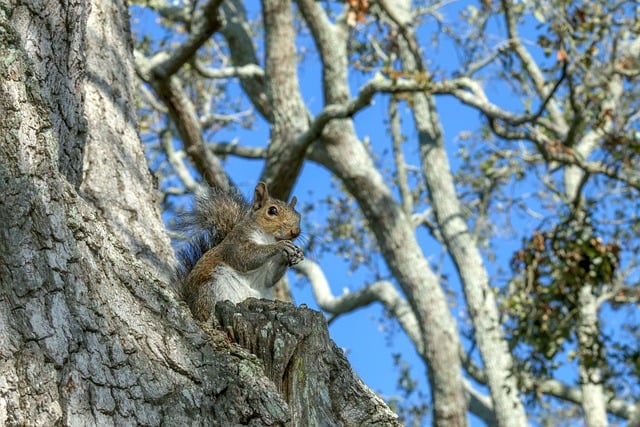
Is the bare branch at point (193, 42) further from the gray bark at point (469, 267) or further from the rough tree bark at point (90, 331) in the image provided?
the rough tree bark at point (90, 331)

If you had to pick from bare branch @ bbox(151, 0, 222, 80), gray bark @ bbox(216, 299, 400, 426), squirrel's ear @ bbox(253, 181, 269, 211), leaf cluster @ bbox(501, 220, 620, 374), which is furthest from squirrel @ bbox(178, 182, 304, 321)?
leaf cluster @ bbox(501, 220, 620, 374)

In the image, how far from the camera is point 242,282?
500 cm

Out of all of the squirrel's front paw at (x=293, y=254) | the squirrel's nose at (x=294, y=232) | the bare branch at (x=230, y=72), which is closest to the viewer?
the squirrel's front paw at (x=293, y=254)

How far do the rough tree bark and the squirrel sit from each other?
1.47 metres

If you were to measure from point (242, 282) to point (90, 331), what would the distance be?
A: 2.33 m

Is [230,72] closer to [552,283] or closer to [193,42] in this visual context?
[193,42]

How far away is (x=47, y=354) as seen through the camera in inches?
101

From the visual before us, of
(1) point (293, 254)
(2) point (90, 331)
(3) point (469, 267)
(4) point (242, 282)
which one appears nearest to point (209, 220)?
(4) point (242, 282)

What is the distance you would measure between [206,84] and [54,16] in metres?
11.2

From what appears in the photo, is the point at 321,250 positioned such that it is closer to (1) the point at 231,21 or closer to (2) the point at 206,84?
(2) the point at 206,84

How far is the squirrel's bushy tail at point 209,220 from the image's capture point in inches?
213

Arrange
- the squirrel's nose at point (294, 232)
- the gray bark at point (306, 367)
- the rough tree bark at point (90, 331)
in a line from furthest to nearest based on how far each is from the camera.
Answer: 1. the squirrel's nose at point (294, 232)
2. the gray bark at point (306, 367)
3. the rough tree bark at point (90, 331)

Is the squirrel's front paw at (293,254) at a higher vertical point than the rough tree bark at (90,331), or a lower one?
higher

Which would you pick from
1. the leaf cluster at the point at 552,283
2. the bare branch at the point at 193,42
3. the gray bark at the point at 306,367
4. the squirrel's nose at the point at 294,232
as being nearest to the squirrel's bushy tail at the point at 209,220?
the squirrel's nose at the point at 294,232
